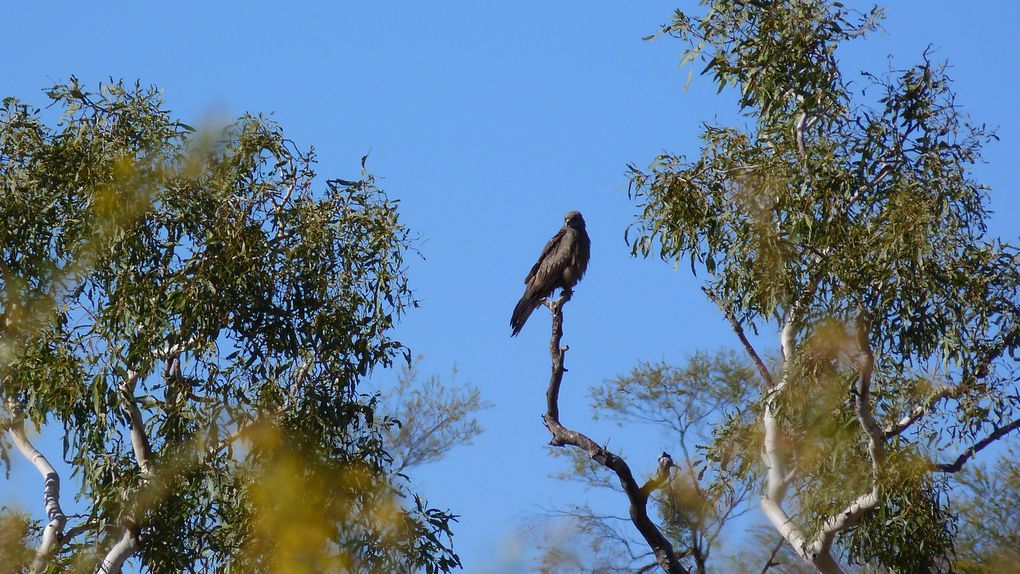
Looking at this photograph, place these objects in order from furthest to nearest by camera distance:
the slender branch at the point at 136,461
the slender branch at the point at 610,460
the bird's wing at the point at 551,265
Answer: the bird's wing at the point at 551,265 → the slender branch at the point at 136,461 → the slender branch at the point at 610,460

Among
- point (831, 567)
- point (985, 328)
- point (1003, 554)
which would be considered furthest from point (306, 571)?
point (1003, 554)

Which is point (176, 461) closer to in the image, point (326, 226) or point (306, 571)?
point (326, 226)

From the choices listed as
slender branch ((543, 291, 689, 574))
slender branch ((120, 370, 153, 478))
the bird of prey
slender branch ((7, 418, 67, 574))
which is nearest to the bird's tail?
the bird of prey

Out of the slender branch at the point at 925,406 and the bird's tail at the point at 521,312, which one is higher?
the bird's tail at the point at 521,312

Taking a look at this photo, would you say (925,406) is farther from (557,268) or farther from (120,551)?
(120,551)

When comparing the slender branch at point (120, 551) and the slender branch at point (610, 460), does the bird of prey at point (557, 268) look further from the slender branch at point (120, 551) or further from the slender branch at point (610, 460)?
the slender branch at point (120, 551)

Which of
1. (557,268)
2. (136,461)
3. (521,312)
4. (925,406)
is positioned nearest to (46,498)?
(136,461)

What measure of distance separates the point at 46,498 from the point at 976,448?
5846mm

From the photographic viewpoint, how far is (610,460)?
316 inches

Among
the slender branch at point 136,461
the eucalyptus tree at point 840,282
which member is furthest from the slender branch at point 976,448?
the slender branch at point 136,461

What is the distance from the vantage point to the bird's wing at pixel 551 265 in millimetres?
10703

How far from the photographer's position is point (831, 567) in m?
9.30

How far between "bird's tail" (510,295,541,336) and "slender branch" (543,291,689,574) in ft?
5.99

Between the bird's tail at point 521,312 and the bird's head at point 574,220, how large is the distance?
126 centimetres
